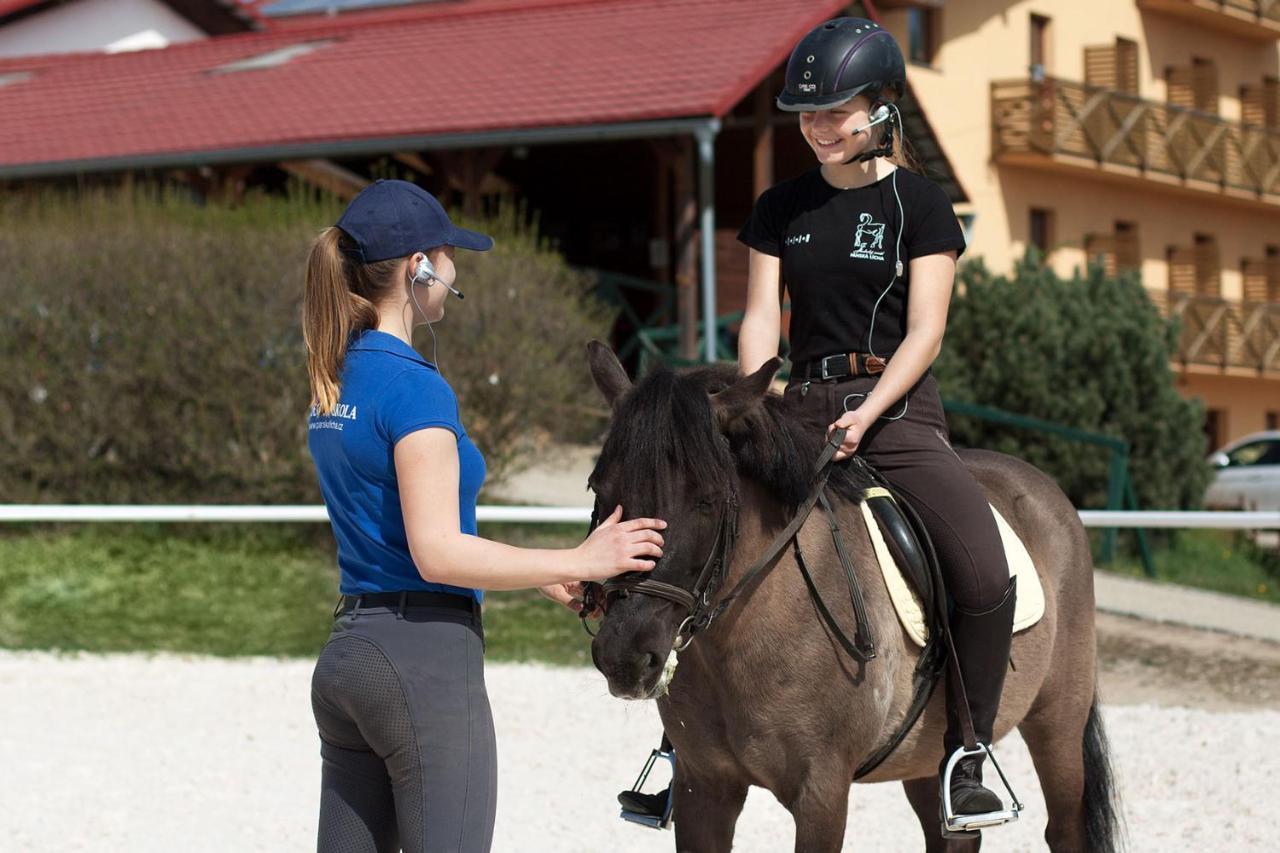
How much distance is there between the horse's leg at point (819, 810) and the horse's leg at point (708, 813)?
0.54ft

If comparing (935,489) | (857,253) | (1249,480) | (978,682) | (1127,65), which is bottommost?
(1249,480)

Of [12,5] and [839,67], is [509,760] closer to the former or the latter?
[839,67]

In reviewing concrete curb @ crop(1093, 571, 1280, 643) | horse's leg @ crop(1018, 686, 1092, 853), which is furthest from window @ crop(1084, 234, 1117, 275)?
horse's leg @ crop(1018, 686, 1092, 853)

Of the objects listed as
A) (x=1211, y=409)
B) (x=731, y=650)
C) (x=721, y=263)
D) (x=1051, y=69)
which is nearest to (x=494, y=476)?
(x=731, y=650)

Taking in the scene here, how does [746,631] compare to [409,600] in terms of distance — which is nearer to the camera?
[409,600]

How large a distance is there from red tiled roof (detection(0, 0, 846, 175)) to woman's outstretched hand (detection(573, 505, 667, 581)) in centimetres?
1391

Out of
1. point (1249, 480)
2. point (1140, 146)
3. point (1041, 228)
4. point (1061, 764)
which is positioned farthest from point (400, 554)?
point (1140, 146)

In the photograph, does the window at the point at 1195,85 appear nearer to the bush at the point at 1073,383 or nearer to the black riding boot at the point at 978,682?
the bush at the point at 1073,383

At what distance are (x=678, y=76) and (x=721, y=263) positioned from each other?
241 inches

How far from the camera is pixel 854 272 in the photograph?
13.2 ft

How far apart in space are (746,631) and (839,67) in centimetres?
140

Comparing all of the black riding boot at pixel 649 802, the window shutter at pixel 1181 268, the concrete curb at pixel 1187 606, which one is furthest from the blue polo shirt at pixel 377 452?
the window shutter at pixel 1181 268

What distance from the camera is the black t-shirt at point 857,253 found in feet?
13.1

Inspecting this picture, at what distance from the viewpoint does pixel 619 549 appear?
3.06 m
